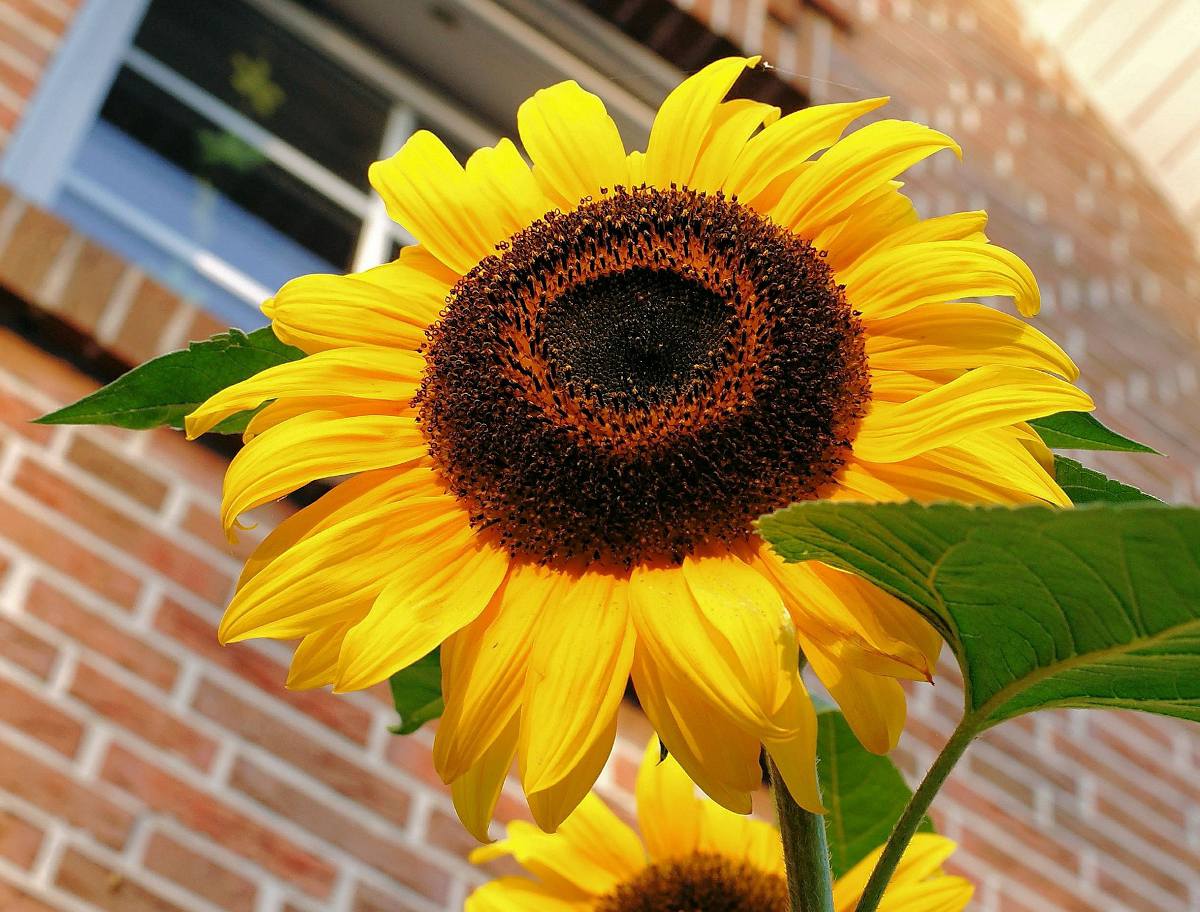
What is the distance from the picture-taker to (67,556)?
4.71ft

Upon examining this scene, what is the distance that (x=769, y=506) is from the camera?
1.56 feet

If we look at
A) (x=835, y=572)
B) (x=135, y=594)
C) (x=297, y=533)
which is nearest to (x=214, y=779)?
(x=135, y=594)

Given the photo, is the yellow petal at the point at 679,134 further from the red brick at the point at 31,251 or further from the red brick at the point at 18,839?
the red brick at the point at 31,251

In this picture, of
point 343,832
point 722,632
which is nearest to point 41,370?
point 343,832

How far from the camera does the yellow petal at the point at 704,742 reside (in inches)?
15.9

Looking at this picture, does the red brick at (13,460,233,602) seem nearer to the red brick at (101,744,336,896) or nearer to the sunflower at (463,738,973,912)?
the red brick at (101,744,336,896)

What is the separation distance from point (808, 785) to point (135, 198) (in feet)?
6.38

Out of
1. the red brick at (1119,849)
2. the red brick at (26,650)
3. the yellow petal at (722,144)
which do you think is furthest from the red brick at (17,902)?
the red brick at (1119,849)

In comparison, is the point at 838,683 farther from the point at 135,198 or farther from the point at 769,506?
the point at 135,198

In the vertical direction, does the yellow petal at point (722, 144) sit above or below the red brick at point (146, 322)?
below

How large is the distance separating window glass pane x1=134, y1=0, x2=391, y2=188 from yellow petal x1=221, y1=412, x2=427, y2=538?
6.55 feet

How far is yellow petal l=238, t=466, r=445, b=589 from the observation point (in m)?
0.49

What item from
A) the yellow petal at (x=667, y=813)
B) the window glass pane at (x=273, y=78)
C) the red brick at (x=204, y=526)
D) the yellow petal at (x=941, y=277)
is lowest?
the yellow petal at (x=667, y=813)

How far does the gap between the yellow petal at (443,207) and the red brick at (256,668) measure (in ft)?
3.30
